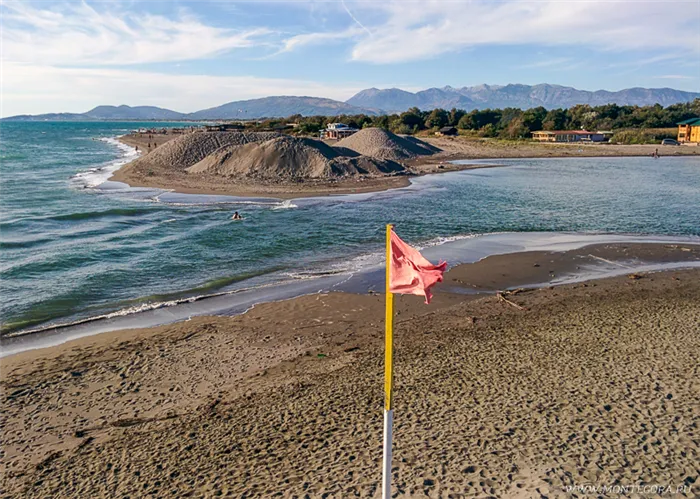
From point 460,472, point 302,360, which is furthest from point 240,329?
point 460,472

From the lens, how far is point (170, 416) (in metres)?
9.80

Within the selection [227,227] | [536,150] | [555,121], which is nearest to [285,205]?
[227,227]

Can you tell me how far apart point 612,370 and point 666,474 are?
3.66 metres

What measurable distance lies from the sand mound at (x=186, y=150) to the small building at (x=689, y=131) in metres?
88.1

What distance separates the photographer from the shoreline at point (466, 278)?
14820 mm

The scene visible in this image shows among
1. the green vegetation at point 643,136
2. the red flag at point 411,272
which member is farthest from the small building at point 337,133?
the red flag at point 411,272

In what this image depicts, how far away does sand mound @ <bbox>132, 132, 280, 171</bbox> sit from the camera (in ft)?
184

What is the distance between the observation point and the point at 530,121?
118 metres

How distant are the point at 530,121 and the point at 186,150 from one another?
281 ft

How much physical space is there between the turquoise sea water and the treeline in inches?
2550

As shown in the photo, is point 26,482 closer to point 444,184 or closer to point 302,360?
point 302,360

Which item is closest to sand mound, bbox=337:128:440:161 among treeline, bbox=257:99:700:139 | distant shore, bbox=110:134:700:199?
distant shore, bbox=110:134:700:199

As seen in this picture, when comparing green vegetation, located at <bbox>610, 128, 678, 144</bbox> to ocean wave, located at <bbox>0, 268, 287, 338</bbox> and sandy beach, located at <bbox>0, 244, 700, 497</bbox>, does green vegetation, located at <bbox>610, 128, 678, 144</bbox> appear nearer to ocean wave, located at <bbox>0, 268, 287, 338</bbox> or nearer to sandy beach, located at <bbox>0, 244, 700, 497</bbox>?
sandy beach, located at <bbox>0, 244, 700, 497</bbox>

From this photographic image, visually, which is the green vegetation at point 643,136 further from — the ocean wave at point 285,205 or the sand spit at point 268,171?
the ocean wave at point 285,205
